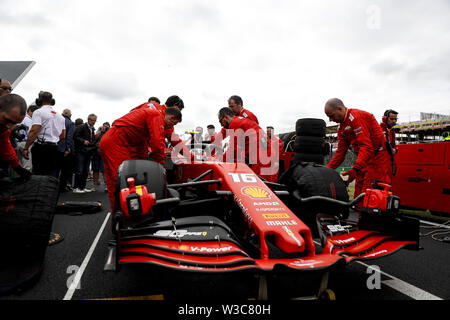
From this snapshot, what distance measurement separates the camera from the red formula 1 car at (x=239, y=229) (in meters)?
1.58

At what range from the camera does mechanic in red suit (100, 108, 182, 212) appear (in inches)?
122

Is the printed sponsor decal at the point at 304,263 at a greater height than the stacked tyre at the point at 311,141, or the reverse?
the stacked tyre at the point at 311,141

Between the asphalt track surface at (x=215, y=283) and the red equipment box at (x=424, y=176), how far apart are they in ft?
8.01

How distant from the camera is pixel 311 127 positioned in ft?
17.9

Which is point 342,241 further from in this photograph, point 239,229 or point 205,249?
point 205,249

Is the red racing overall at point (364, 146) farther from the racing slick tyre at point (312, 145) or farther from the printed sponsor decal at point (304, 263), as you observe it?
the printed sponsor decal at point (304, 263)

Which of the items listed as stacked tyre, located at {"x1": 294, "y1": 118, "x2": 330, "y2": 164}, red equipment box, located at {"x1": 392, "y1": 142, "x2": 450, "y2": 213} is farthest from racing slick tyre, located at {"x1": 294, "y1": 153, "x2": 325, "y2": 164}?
red equipment box, located at {"x1": 392, "y1": 142, "x2": 450, "y2": 213}

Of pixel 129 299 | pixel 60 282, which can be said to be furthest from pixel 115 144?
pixel 129 299

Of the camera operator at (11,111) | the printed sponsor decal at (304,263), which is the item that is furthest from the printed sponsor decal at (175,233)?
the camera operator at (11,111)

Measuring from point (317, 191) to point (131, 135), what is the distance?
2064 millimetres

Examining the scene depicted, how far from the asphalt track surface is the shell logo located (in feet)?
2.04

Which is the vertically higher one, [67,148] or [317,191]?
[67,148]

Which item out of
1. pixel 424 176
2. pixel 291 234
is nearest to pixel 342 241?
pixel 291 234
